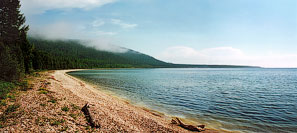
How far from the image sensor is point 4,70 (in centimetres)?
2120

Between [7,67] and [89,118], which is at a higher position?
[7,67]

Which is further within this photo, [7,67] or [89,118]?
[7,67]

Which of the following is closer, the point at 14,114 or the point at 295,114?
the point at 14,114

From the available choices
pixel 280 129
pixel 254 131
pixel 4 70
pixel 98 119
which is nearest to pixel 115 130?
pixel 98 119

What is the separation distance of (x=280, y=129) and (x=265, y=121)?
181 cm

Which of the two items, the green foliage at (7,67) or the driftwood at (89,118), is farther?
the green foliage at (7,67)

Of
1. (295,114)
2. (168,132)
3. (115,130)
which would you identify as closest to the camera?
(115,130)

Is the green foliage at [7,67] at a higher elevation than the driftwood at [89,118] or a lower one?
higher

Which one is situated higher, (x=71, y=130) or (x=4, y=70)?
(x=4, y=70)

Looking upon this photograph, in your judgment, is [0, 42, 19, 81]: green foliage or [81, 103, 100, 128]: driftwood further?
[0, 42, 19, 81]: green foliage

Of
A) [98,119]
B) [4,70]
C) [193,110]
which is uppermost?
[4,70]

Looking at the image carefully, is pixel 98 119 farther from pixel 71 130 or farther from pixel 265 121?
pixel 265 121

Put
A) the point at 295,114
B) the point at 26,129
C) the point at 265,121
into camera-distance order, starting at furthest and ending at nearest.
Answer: the point at 295,114 → the point at 265,121 → the point at 26,129

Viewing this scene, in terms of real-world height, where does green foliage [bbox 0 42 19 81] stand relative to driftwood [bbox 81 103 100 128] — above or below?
above
